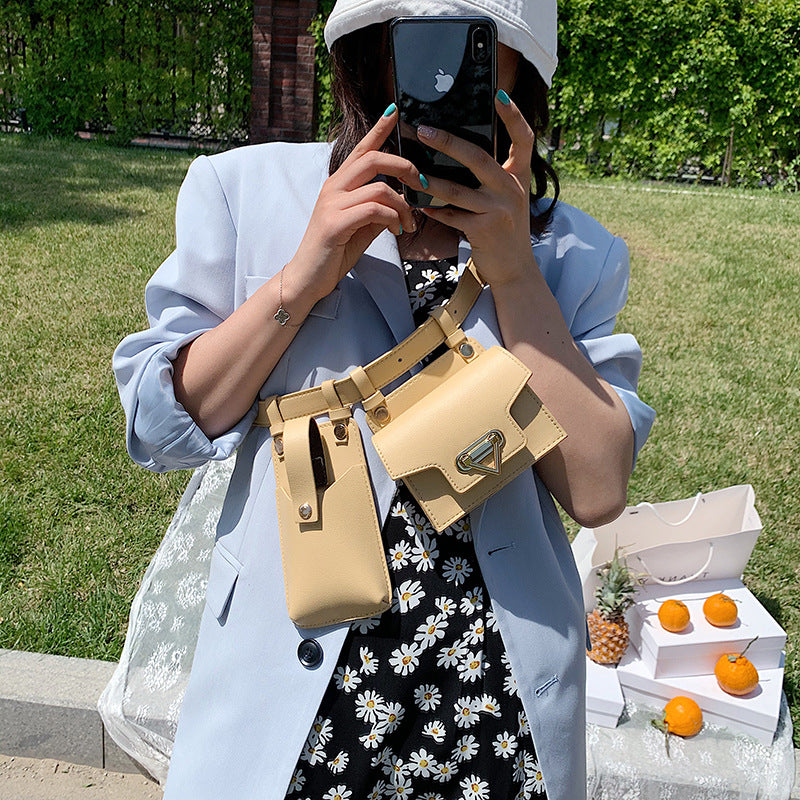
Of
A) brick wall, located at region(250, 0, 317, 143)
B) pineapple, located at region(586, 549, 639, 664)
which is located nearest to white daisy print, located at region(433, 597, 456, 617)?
pineapple, located at region(586, 549, 639, 664)

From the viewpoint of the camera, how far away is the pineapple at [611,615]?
2.72 meters

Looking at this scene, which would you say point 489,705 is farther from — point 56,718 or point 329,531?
point 56,718

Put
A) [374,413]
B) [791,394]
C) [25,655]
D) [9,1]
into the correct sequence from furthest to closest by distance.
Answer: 1. [9,1]
2. [791,394]
3. [25,655]
4. [374,413]

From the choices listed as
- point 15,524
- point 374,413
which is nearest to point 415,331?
point 374,413

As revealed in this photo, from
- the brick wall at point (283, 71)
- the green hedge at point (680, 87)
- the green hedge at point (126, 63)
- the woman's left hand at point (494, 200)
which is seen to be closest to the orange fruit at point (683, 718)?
the woman's left hand at point (494, 200)

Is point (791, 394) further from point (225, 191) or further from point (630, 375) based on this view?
A: point (225, 191)

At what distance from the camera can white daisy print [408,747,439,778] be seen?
119 cm

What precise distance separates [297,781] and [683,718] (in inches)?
67.8

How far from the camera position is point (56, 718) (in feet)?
8.29

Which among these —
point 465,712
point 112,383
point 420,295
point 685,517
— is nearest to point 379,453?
point 420,295

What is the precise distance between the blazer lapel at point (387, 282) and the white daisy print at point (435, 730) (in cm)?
54

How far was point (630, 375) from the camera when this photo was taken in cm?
133

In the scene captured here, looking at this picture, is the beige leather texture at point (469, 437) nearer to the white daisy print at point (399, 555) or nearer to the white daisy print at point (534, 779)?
the white daisy print at point (399, 555)

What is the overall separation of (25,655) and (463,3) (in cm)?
242
